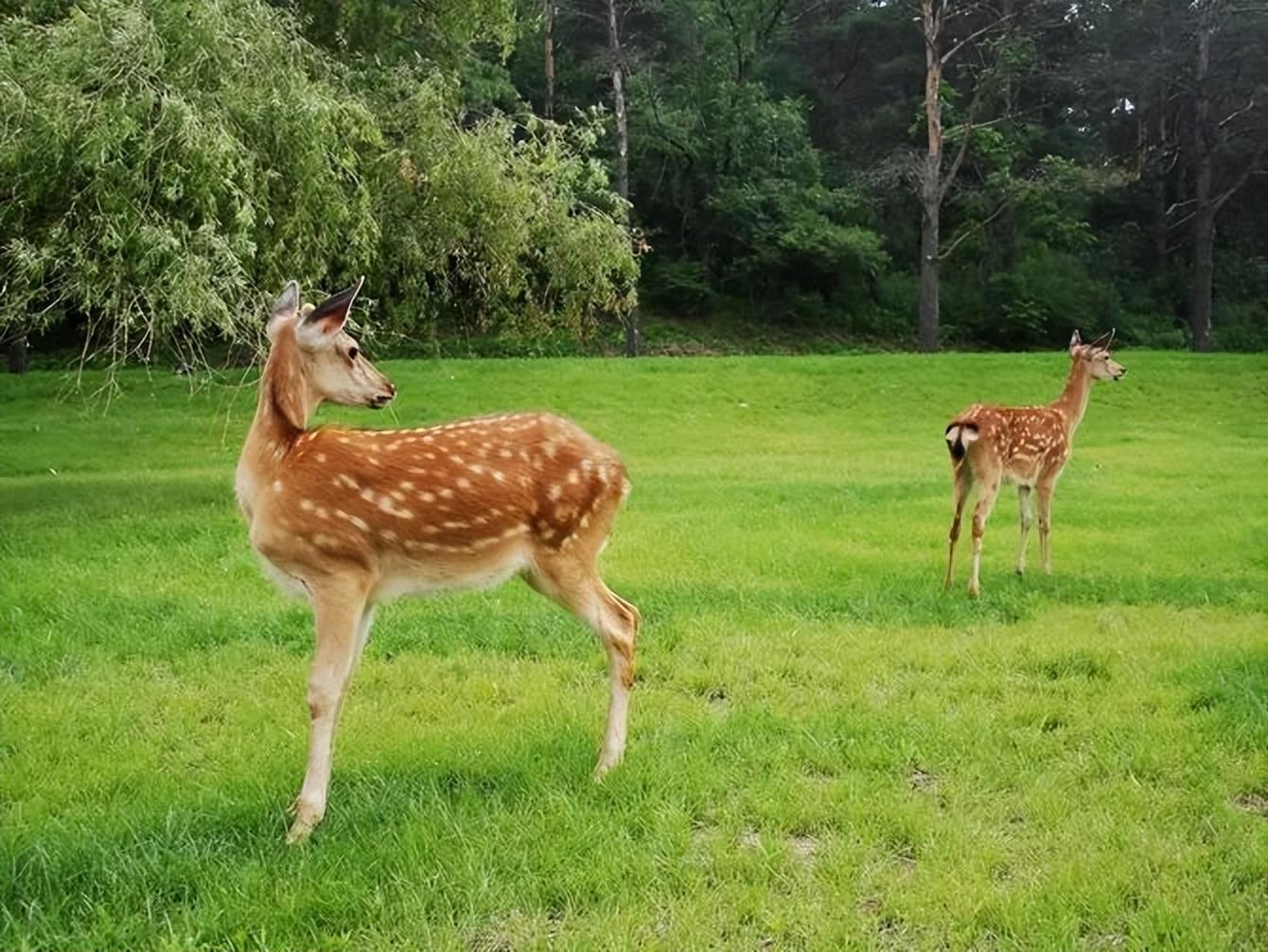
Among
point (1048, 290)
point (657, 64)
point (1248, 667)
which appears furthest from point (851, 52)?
point (1248, 667)

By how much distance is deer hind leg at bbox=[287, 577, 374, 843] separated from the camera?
Result: 430 centimetres

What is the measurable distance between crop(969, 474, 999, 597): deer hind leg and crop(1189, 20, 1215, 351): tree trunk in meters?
28.7

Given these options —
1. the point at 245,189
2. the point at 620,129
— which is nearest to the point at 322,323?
the point at 245,189

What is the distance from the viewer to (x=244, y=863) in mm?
4043

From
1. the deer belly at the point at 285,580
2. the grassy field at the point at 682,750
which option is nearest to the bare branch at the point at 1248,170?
the grassy field at the point at 682,750

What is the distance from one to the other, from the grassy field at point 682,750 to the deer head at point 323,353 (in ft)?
4.74

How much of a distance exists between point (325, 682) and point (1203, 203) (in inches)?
1469

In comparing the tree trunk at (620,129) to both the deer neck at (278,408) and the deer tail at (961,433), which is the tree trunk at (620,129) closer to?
the deer tail at (961,433)

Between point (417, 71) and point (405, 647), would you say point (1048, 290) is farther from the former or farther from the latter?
point (405, 647)

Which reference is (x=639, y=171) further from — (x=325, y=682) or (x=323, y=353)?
(x=325, y=682)

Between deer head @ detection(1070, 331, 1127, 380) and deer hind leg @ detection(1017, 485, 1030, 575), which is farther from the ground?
deer head @ detection(1070, 331, 1127, 380)

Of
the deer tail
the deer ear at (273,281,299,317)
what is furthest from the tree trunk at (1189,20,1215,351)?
the deer ear at (273,281,299,317)

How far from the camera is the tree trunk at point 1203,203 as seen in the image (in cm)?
3478

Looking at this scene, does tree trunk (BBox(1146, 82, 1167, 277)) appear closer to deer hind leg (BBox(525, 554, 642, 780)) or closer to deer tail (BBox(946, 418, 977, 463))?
deer tail (BBox(946, 418, 977, 463))
